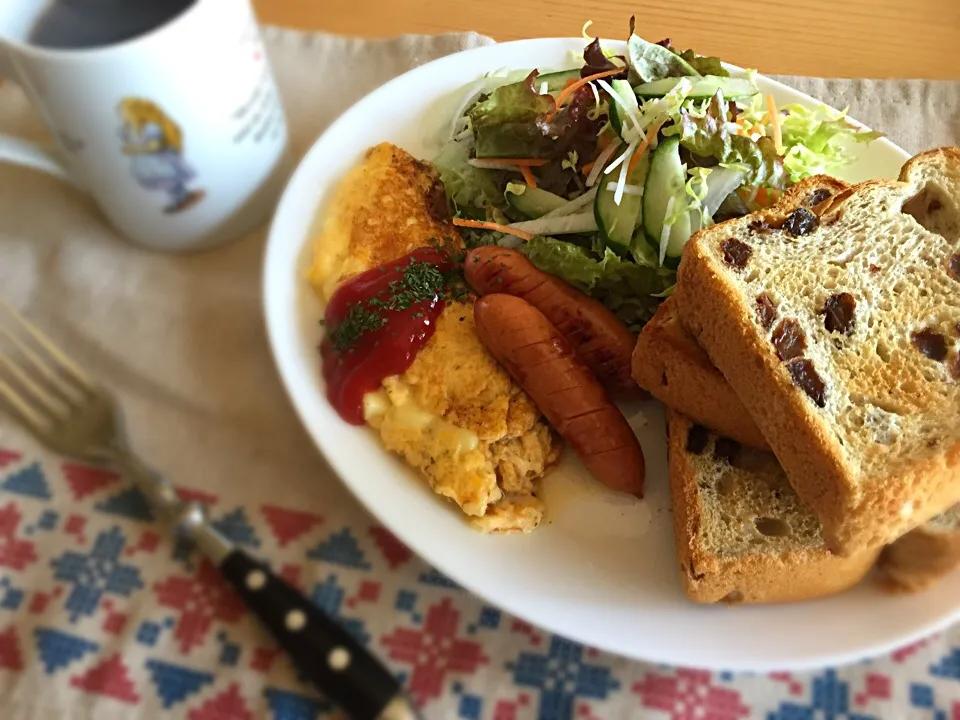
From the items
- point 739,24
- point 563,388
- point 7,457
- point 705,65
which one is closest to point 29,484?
point 7,457

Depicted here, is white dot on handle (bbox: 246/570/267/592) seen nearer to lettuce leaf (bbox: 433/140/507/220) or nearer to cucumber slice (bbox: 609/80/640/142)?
lettuce leaf (bbox: 433/140/507/220)

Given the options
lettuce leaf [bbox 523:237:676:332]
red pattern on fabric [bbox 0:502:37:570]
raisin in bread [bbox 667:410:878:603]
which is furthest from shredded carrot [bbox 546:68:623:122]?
red pattern on fabric [bbox 0:502:37:570]

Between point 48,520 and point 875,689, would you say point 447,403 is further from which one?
point 875,689

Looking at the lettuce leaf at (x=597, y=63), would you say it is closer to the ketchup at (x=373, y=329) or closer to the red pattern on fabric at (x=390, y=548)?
the ketchup at (x=373, y=329)

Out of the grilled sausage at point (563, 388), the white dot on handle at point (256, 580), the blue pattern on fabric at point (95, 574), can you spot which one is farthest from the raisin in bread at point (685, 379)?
the blue pattern on fabric at point (95, 574)

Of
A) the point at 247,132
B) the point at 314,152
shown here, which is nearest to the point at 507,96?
the point at 314,152

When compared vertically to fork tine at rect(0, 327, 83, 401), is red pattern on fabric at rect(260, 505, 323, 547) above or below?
below
